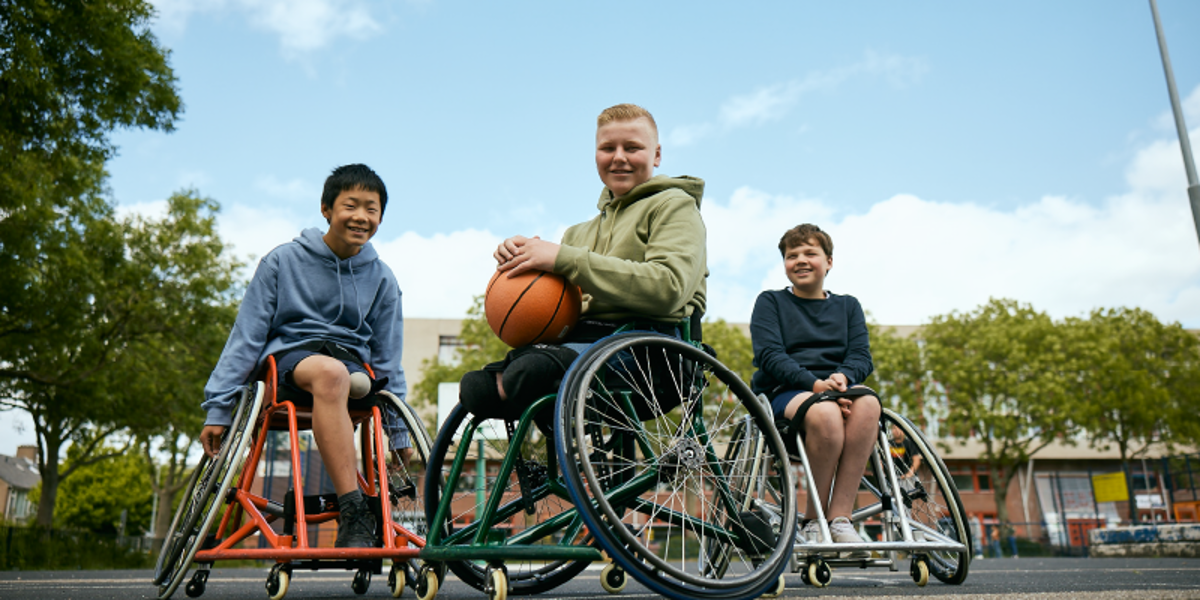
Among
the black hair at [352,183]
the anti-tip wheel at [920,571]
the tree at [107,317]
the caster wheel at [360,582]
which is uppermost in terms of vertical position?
the tree at [107,317]

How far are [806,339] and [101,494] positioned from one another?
59543 mm

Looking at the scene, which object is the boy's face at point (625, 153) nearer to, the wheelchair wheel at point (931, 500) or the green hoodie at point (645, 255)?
the green hoodie at point (645, 255)

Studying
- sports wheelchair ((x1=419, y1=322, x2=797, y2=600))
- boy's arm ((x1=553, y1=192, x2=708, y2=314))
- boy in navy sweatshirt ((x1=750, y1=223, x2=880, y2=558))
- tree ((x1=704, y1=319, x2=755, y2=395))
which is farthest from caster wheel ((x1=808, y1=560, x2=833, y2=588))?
tree ((x1=704, y1=319, x2=755, y2=395))

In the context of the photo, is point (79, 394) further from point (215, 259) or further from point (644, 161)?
point (644, 161)

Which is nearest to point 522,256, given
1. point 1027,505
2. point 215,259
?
point 215,259

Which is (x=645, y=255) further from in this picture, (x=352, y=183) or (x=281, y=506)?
(x=281, y=506)

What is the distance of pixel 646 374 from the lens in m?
2.49

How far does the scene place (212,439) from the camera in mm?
3164

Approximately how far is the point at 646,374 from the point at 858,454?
5.94 ft

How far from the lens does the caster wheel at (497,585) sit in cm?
218

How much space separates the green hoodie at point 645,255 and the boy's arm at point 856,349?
1.69 metres

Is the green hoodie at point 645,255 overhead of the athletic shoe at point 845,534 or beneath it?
overhead

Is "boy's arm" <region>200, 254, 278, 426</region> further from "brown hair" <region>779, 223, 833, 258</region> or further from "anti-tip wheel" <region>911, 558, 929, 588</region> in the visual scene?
"anti-tip wheel" <region>911, 558, 929, 588</region>

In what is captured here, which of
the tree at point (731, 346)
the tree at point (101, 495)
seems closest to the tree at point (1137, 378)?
the tree at point (731, 346)
